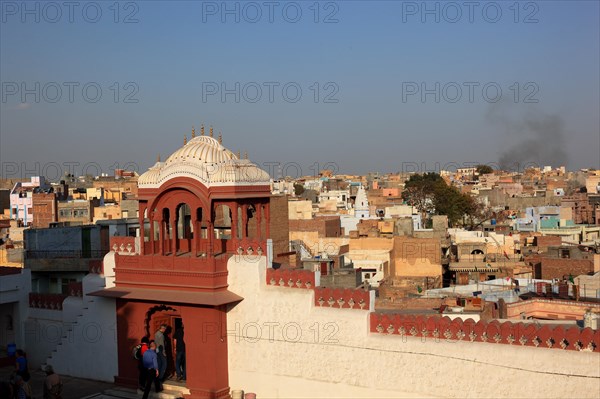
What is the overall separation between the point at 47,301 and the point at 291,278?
21.9 feet

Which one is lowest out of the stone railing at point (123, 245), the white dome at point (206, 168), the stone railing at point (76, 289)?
the stone railing at point (76, 289)

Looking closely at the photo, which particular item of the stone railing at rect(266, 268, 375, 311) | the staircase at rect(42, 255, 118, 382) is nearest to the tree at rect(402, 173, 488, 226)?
the staircase at rect(42, 255, 118, 382)

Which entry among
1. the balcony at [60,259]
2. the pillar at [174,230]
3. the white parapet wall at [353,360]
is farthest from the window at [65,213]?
the white parapet wall at [353,360]

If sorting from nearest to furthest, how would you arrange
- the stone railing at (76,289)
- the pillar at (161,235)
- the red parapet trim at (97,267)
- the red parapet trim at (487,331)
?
the red parapet trim at (487,331)
the pillar at (161,235)
the red parapet trim at (97,267)
the stone railing at (76,289)

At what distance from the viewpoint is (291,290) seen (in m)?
12.8

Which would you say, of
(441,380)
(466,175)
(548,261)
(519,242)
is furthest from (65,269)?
(466,175)

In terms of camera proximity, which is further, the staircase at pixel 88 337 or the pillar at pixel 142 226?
the staircase at pixel 88 337

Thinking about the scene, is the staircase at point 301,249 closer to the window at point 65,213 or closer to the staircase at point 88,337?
the staircase at point 88,337

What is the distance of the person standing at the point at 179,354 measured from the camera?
1408 cm

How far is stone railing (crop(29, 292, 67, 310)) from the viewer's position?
53.4 feet

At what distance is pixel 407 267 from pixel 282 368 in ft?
71.9

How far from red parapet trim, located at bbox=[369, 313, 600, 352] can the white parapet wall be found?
10cm

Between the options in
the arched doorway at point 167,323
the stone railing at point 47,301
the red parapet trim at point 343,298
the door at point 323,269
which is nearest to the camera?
the red parapet trim at point 343,298

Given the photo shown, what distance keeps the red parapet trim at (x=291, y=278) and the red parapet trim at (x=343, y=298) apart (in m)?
0.24
